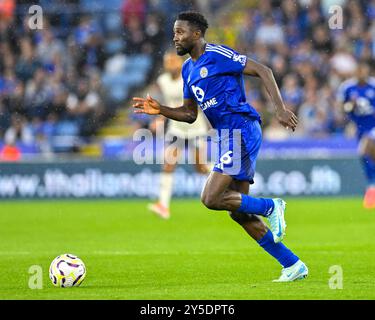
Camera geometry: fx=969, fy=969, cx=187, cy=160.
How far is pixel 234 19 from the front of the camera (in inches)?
795

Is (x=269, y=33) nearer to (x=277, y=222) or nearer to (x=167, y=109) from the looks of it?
(x=167, y=109)

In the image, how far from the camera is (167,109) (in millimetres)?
8664

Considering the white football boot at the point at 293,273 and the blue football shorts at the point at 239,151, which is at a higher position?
the blue football shorts at the point at 239,151

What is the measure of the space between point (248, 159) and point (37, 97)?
40.6 feet

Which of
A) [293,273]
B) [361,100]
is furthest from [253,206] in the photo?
[361,100]

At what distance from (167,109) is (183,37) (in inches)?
26.2

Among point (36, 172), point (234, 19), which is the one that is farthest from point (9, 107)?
Answer: point (234, 19)

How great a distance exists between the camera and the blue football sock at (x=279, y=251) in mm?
8305

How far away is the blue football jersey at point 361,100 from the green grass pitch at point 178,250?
1445 mm

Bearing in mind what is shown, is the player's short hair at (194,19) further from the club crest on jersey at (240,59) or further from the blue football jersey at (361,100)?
the blue football jersey at (361,100)

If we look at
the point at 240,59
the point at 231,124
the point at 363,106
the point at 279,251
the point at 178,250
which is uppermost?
the point at 363,106

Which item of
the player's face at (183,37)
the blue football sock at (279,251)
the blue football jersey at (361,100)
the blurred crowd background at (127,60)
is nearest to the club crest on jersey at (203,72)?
the player's face at (183,37)
